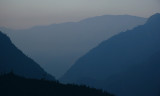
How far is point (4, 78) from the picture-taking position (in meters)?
73.9

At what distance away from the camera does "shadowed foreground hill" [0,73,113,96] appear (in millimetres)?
68556

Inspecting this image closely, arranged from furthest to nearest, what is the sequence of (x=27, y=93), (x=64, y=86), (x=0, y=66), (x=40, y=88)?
(x=0, y=66), (x=64, y=86), (x=40, y=88), (x=27, y=93)

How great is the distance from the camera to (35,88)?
7288 centimetres

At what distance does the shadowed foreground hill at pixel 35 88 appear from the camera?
6856cm

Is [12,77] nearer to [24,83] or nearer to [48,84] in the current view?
[24,83]

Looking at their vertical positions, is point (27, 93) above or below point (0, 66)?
above

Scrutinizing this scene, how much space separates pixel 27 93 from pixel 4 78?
29.4 feet

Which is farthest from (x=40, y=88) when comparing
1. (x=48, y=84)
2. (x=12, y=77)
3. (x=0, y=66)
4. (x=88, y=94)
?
(x=0, y=66)

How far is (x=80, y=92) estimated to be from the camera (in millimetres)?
78188

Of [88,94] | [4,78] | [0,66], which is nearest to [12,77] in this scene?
[4,78]

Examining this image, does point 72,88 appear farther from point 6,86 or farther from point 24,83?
point 6,86

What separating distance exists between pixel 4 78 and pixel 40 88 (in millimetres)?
9040

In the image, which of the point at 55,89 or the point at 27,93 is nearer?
the point at 27,93

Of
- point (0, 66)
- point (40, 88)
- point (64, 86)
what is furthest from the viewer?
point (0, 66)
